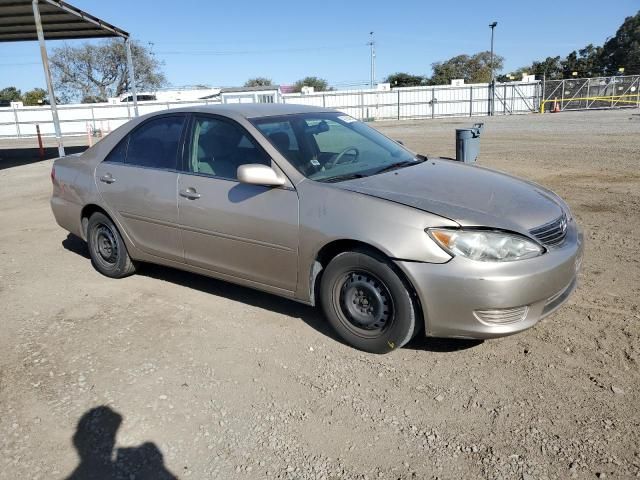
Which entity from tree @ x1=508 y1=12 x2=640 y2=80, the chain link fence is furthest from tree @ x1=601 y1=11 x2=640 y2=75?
the chain link fence

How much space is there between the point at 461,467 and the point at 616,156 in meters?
11.5

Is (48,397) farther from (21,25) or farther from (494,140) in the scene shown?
(21,25)

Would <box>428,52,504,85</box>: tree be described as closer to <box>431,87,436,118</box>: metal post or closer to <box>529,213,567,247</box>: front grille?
<box>431,87,436,118</box>: metal post

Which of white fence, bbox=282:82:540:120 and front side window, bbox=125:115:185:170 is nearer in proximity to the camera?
front side window, bbox=125:115:185:170

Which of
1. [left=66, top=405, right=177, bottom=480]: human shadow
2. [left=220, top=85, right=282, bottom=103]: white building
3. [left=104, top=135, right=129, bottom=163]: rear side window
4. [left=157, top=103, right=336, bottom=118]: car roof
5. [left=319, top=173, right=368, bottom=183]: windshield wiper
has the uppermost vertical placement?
[left=220, top=85, right=282, bottom=103]: white building

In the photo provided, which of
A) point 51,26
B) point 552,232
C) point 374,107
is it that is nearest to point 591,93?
point 374,107

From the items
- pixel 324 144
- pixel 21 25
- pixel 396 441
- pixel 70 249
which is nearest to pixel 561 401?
pixel 396 441

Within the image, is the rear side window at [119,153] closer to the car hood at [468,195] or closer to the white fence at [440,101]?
the car hood at [468,195]

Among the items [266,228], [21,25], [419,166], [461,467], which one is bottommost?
[461,467]

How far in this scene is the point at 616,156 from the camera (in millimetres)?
11898

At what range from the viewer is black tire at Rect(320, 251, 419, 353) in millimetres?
3314

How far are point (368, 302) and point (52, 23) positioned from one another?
17261 millimetres

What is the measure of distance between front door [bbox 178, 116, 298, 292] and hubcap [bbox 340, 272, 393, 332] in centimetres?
43

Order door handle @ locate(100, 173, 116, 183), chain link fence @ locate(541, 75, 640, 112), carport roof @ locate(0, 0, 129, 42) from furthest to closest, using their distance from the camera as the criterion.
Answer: chain link fence @ locate(541, 75, 640, 112) → carport roof @ locate(0, 0, 129, 42) → door handle @ locate(100, 173, 116, 183)
